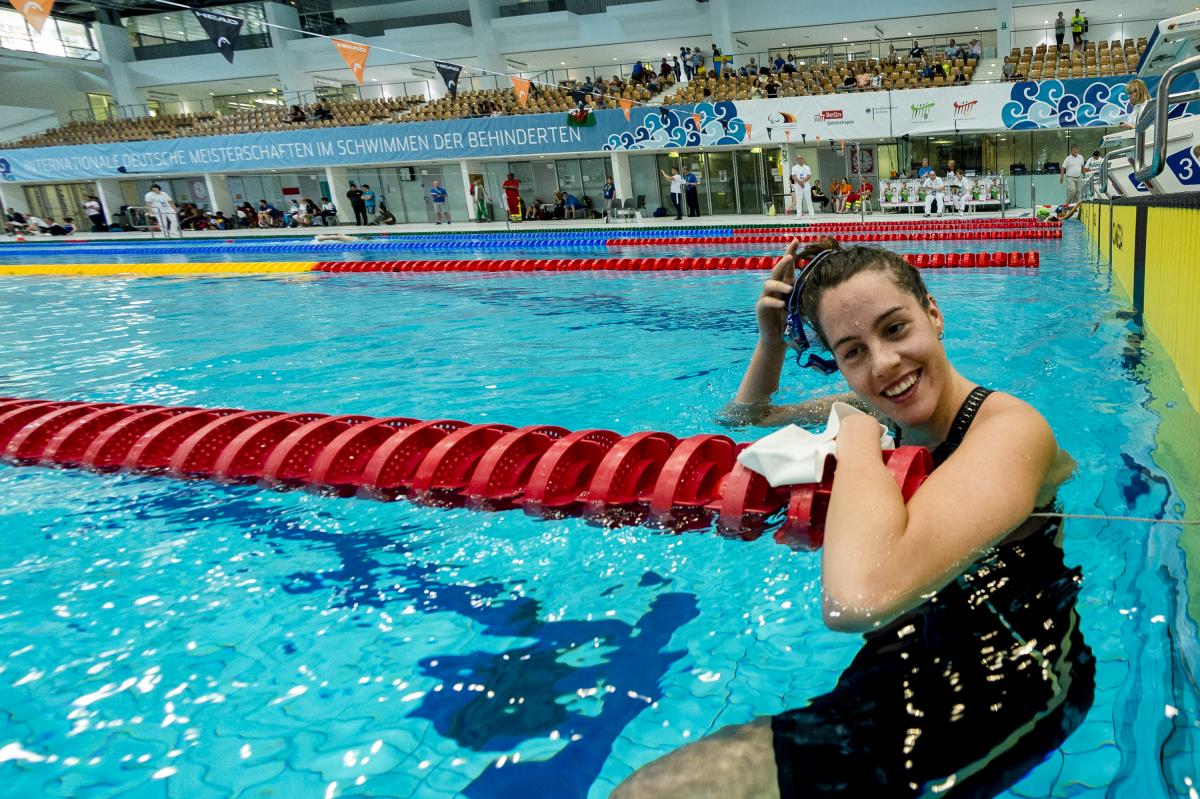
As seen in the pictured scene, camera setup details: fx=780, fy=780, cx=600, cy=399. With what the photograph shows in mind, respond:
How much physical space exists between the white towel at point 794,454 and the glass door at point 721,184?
2304 cm

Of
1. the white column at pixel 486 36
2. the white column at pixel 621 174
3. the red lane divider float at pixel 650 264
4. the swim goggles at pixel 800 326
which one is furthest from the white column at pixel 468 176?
the swim goggles at pixel 800 326

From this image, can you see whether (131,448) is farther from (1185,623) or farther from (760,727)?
(1185,623)

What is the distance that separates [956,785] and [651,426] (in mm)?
3149

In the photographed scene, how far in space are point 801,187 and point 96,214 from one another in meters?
25.8

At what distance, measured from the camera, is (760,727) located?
1447mm

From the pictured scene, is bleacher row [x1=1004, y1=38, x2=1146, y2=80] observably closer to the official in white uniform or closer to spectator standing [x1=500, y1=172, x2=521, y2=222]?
the official in white uniform

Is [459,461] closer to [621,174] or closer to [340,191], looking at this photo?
[621,174]

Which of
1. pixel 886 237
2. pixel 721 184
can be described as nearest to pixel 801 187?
pixel 721 184

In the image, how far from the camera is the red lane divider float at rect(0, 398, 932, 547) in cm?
240

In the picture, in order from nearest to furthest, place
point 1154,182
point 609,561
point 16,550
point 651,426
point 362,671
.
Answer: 1. point 362,671
2. point 609,561
3. point 16,550
4. point 651,426
5. point 1154,182

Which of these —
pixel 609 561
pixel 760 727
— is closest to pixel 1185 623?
pixel 760 727

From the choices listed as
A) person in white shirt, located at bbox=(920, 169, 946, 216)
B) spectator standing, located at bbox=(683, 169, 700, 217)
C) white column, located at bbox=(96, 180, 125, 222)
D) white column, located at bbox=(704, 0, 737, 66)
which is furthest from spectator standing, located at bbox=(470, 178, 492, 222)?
white column, located at bbox=(96, 180, 125, 222)

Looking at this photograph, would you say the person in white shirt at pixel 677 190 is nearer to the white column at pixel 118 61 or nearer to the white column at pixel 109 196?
the white column at pixel 109 196

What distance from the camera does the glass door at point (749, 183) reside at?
23.6 meters
